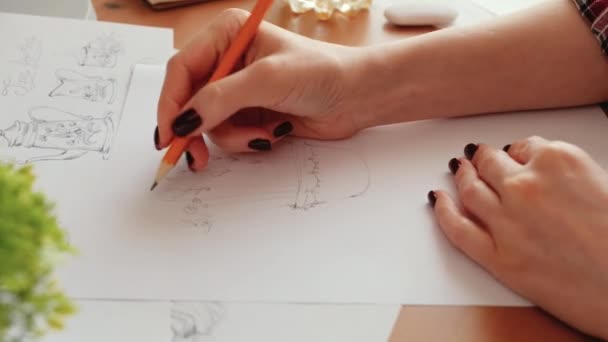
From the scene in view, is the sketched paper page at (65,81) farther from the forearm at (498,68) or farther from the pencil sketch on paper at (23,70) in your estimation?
the forearm at (498,68)

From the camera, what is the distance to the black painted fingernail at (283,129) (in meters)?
0.63

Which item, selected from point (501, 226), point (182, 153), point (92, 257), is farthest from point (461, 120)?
point (92, 257)

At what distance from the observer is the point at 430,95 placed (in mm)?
686

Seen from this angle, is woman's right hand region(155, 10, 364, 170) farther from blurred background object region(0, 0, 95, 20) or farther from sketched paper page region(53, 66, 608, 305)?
blurred background object region(0, 0, 95, 20)

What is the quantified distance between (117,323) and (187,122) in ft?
0.66

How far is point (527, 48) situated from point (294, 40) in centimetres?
29

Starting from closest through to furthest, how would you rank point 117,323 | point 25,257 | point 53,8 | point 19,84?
point 25,257 → point 117,323 → point 19,84 → point 53,8

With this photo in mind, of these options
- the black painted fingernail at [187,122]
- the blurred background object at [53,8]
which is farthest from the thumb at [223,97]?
the blurred background object at [53,8]

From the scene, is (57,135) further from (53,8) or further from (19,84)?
(53,8)

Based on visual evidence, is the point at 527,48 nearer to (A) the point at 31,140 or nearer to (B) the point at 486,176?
(B) the point at 486,176

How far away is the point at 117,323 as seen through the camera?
0.46 m

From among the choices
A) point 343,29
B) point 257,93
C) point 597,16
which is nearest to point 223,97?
point 257,93

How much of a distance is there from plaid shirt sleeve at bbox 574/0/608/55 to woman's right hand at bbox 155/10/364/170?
0.93 ft

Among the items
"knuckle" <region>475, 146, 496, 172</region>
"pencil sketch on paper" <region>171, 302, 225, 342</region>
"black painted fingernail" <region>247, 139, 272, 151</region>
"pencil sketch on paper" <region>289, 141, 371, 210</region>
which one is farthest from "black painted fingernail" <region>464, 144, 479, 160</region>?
"pencil sketch on paper" <region>171, 302, 225, 342</region>
